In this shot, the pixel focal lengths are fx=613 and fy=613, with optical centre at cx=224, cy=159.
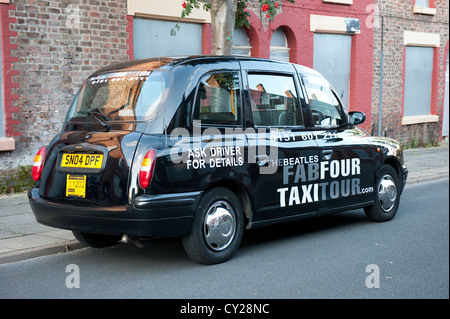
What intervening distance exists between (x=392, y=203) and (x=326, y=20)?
379 inches

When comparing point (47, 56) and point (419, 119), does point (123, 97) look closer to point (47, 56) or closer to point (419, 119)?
point (47, 56)

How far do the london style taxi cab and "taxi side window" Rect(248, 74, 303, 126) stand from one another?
0.5 inches

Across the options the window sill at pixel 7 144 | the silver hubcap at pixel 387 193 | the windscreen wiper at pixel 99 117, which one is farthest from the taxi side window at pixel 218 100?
the window sill at pixel 7 144

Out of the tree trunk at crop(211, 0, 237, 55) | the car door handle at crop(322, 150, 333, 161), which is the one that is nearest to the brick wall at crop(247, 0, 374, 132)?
the tree trunk at crop(211, 0, 237, 55)

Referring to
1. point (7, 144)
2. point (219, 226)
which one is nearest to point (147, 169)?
point (219, 226)

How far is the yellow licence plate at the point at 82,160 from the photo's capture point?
18.4 feet

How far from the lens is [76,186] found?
18.7ft

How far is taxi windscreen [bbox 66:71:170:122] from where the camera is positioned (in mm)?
5742

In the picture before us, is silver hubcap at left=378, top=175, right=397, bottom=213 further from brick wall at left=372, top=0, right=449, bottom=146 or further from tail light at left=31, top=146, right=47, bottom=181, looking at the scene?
brick wall at left=372, top=0, right=449, bottom=146

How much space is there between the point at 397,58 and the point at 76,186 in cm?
1572

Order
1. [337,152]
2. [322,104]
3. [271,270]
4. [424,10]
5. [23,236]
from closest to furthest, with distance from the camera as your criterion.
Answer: [271,270]
[23,236]
[337,152]
[322,104]
[424,10]

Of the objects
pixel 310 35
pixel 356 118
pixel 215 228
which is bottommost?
pixel 215 228

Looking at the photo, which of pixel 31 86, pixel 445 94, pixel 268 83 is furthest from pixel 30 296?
pixel 445 94
